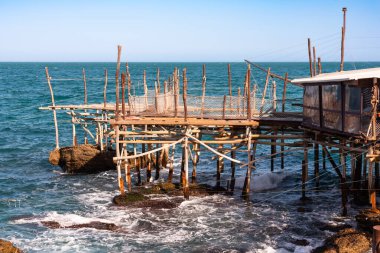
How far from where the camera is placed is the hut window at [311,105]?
21.7 metres

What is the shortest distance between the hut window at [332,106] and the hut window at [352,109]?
484mm

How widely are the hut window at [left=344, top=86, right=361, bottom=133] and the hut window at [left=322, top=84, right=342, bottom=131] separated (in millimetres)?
484

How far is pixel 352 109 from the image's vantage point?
61.4 feet

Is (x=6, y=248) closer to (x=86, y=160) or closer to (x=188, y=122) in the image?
(x=188, y=122)

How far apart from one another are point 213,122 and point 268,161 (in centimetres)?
1181

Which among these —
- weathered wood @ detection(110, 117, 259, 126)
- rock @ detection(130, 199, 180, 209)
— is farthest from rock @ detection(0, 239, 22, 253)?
weathered wood @ detection(110, 117, 259, 126)

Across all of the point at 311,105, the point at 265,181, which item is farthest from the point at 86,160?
the point at 311,105

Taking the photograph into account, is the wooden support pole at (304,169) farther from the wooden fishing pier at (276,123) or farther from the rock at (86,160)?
the rock at (86,160)

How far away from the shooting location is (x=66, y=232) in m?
20.1

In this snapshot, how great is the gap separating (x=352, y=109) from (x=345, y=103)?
1.57 ft

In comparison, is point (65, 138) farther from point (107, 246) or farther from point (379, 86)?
point (379, 86)

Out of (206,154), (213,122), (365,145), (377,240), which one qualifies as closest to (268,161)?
(206,154)

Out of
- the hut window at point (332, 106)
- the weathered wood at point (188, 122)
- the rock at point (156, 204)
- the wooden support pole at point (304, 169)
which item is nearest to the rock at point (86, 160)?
the weathered wood at point (188, 122)

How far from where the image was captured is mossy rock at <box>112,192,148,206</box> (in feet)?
77.7
